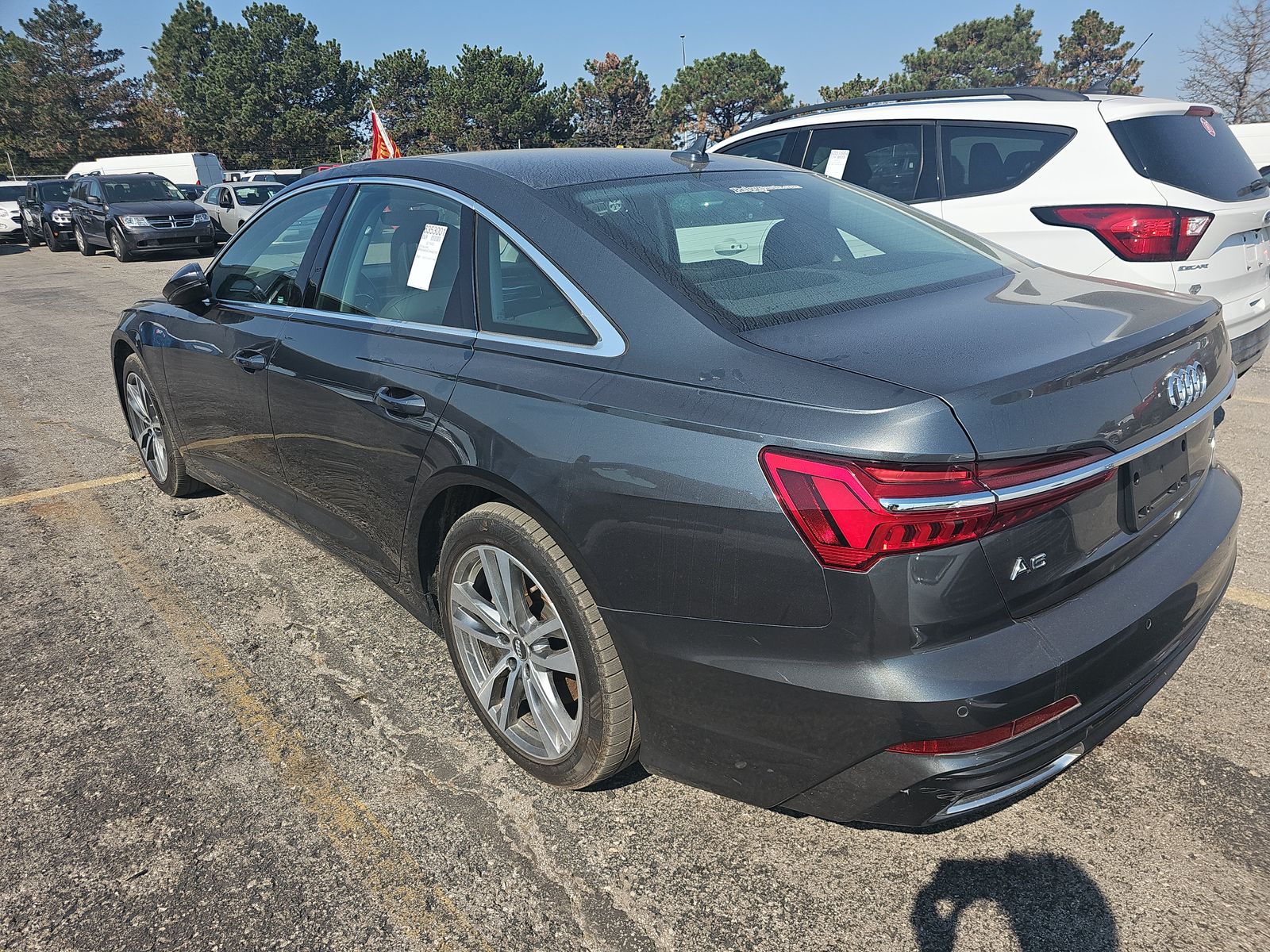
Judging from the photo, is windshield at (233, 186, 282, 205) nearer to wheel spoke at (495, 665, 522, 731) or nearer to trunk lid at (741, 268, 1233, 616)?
wheel spoke at (495, 665, 522, 731)

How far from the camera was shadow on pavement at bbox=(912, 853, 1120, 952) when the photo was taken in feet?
6.40

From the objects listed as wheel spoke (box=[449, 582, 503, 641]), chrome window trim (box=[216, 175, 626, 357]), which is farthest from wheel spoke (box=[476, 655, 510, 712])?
chrome window trim (box=[216, 175, 626, 357])

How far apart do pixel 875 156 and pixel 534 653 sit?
4.67 m

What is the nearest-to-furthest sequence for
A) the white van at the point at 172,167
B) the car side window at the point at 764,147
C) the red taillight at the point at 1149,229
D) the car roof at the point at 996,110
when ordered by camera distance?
the red taillight at the point at 1149,229
the car roof at the point at 996,110
the car side window at the point at 764,147
the white van at the point at 172,167

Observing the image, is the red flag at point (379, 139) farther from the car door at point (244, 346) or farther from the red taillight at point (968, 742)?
the red taillight at point (968, 742)

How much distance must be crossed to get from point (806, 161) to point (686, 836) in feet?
17.0

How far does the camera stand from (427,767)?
2607mm

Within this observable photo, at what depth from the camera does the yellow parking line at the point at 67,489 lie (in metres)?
4.95

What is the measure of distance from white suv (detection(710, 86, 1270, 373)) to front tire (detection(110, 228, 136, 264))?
17.7 metres

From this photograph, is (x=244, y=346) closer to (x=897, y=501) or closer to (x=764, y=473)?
(x=764, y=473)

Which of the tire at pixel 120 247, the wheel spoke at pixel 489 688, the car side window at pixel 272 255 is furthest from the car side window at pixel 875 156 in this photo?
the tire at pixel 120 247

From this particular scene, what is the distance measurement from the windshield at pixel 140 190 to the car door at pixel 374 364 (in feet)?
63.2

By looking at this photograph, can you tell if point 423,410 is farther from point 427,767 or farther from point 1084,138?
point 1084,138

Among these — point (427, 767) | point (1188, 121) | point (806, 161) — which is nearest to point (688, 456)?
point (427, 767)
